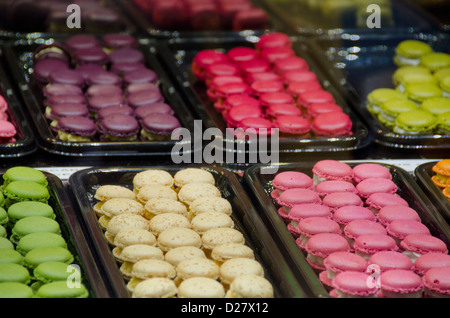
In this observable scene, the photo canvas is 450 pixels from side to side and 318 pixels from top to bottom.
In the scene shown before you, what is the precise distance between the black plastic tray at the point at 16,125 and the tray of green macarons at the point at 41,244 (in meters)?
0.17

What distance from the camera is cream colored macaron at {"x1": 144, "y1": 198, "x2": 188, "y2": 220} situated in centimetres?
238

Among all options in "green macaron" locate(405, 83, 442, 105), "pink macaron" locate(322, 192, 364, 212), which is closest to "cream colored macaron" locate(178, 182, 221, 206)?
"pink macaron" locate(322, 192, 364, 212)

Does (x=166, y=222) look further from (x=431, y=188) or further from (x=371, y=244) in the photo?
(x=431, y=188)

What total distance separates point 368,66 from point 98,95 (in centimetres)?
126

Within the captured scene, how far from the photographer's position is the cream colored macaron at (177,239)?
2.20 metres

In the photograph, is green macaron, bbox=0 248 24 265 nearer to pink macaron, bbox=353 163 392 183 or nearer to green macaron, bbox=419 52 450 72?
pink macaron, bbox=353 163 392 183

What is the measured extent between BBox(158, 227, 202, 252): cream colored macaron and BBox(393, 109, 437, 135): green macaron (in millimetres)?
1080

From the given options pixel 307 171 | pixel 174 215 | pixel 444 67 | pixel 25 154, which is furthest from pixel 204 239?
pixel 444 67

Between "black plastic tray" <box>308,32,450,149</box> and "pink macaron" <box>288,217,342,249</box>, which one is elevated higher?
"pink macaron" <box>288,217,342,249</box>

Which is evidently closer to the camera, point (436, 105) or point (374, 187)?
point (374, 187)

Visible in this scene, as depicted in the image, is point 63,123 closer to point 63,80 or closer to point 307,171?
point 63,80

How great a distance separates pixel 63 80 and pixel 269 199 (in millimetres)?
1055

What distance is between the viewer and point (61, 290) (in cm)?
193

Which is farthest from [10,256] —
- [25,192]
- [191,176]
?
[191,176]
